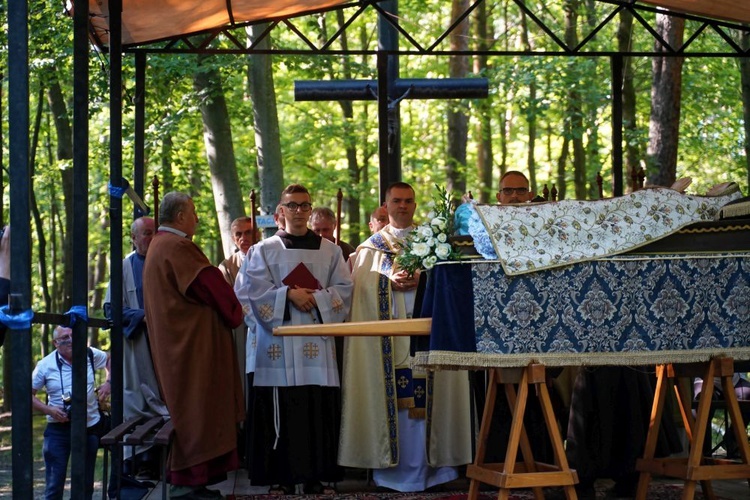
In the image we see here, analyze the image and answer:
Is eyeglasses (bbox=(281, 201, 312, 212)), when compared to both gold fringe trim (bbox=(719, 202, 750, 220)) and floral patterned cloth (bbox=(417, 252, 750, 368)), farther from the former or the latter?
gold fringe trim (bbox=(719, 202, 750, 220))

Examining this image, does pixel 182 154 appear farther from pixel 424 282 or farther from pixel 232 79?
pixel 424 282

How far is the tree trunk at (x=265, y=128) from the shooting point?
15234 mm

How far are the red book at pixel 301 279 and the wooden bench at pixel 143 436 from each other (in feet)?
4.70

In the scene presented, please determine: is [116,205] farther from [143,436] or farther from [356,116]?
[356,116]

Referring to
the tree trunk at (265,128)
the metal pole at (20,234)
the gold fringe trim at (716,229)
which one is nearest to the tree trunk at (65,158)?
the tree trunk at (265,128)

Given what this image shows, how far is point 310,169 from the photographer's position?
25.6m

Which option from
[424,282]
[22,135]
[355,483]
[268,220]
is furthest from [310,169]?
[22,135]

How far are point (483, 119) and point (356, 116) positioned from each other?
358 cm

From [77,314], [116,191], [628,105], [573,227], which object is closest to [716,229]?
[573,227]

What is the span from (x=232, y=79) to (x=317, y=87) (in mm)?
5967

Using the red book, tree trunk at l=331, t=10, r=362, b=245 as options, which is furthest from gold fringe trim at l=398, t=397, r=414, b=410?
tree trunk at l=331, t=10, r=362, b=245

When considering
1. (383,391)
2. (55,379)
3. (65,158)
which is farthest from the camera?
(65,158)

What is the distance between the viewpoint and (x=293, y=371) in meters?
8.50

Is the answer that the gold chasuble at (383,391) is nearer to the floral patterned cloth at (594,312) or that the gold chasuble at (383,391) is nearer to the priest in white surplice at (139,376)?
the priest in white surplice at (139,376)
